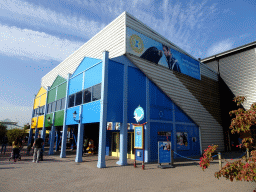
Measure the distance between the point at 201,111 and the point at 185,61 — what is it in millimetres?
5611

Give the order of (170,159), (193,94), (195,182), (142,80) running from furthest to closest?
1. (193,94)
2. (142,80)
3. (170,159)
4. (195,182)

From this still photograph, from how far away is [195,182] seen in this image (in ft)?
24.7

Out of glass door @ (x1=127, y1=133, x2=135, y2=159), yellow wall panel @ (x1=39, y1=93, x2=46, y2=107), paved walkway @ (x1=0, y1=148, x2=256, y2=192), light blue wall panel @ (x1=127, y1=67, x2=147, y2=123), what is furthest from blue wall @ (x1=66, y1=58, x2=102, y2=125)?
yellow wall panel @ (x1=39, y1=93, x2=46, y2=107)

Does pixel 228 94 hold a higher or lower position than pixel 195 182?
higher

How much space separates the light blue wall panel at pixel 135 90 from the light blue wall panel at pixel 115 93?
2.63ft

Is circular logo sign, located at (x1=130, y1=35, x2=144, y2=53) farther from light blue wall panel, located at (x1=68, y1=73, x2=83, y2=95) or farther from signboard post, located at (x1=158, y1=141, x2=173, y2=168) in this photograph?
signboard post, located at (x1=158, y1=141, x2=173, y2=168)

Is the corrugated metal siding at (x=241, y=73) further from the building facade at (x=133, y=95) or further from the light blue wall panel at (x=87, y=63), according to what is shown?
the light blue wall panel at (x=87, y=63)

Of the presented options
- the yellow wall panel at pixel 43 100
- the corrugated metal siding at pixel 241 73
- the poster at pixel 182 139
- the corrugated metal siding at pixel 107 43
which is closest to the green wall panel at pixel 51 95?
the yellow wall panel at pixel 43 100

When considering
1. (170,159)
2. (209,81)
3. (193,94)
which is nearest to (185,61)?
(193,94)

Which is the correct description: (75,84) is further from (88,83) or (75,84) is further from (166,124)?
(166,124)

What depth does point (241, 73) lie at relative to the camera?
20.7 metres

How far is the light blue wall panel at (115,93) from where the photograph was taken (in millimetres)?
11625

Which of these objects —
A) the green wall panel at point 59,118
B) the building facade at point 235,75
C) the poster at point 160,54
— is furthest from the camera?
the building facade at point 235,75

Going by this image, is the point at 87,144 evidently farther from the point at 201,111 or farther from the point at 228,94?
the point at 228,94
